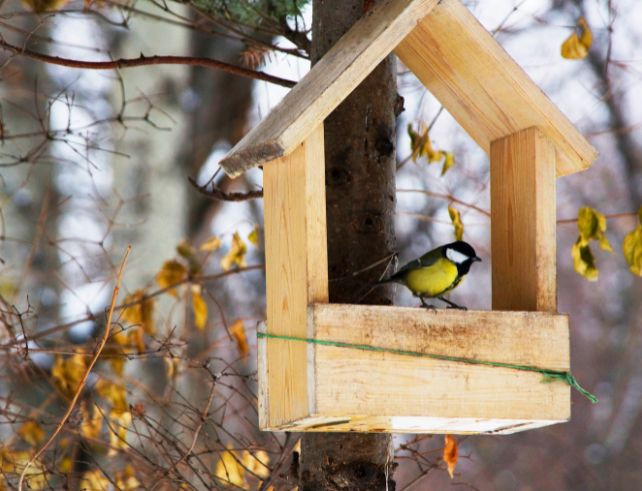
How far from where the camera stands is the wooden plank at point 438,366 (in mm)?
2133

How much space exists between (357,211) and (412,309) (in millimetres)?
382

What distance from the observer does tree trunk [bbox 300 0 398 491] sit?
94.2 inches

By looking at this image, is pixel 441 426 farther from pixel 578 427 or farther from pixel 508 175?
pixel 578 427

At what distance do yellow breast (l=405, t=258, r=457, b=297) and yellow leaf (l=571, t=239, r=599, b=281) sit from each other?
1.50 feet

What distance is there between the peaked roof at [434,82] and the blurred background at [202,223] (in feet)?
1.45

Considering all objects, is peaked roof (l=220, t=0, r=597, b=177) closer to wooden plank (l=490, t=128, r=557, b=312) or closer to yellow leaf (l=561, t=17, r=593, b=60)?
wooden plank (l=490, t=128, r=557, b=312)

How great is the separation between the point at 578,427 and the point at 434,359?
9.52 m

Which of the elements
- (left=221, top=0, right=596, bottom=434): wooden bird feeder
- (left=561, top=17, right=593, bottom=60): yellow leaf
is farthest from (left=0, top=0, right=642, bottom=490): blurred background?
(left=221, top=0, right=596, bottom=434): wooden bird feeder

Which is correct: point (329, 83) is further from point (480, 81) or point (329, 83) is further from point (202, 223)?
point (202, 223)

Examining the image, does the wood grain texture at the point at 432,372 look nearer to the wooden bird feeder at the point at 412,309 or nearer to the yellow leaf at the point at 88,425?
the wooden bird feeder at the point at 412,309

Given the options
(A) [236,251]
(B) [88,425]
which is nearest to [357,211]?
(A) [236,251]

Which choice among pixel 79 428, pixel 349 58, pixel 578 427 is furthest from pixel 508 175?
→ pixel 578 427

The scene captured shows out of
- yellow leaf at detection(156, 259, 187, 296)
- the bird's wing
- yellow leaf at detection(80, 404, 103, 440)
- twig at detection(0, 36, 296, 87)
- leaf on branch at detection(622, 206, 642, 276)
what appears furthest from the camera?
yellow leaf at detection(156, 259, 187, 296)

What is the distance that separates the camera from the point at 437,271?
2.69 metres
